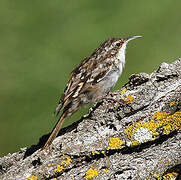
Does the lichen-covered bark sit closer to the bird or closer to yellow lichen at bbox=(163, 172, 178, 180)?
yellow lichen at bbox=(163, 172, 178, 180)

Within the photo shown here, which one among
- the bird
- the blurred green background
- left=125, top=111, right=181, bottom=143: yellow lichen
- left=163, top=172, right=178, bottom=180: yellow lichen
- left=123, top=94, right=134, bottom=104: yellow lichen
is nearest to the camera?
left=163, top=172, right=178, bottom=180: yellow lichen

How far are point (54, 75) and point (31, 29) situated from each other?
4.15ft

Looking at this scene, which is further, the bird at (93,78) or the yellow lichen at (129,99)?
the bird at (93,78)

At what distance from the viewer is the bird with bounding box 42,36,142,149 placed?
374 cm

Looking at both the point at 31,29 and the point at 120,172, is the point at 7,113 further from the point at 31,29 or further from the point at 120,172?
the point at 120,172

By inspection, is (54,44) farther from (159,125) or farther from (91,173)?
(91,173)

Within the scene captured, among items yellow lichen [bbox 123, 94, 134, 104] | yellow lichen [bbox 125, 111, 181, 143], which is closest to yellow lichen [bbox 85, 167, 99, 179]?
yellow lichen [bbox 125, 111, 181, 143]

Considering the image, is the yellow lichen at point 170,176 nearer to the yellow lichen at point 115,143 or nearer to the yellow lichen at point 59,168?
the yellow lichen at point 115,143

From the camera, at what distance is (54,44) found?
722 cm

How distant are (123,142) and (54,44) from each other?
4.77 meters

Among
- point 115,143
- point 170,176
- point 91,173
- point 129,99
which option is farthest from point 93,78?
point 170,176

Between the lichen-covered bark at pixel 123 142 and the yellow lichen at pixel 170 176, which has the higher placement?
the lichen-covered bark at pixel 123 142

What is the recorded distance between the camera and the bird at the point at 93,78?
3743mm

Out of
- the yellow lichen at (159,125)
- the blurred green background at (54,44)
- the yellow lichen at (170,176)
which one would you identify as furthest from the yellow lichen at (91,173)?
the blurred green background at (54,44)
